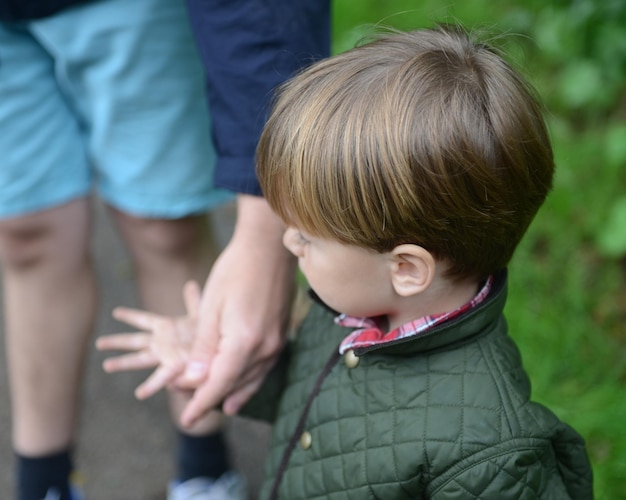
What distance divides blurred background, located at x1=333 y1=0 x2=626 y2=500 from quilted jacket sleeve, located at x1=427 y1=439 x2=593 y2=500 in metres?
0.69

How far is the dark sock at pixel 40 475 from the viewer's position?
76.3 inches

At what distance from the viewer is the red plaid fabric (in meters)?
1.25

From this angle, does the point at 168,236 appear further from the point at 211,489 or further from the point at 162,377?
the point at 211,489

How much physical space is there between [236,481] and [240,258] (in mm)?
790

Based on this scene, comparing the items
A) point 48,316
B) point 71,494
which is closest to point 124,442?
point 71,494

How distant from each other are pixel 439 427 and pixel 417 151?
42cm

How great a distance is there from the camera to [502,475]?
3.69ft

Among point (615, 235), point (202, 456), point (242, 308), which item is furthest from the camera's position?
point (615, 235)

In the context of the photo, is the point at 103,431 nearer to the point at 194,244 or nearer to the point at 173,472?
the point at 173,472

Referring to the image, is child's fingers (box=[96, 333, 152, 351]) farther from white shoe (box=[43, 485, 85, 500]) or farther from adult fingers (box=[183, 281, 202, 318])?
white shoe (box=[43, 485, 85, 500])

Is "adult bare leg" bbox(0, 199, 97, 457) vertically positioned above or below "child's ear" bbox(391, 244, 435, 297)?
below

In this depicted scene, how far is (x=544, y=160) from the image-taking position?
1.14m

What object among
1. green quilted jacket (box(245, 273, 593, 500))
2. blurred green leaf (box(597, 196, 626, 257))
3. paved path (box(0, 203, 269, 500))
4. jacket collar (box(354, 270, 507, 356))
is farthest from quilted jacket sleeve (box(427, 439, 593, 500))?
blurred green leaf (box(597, 196, 626, 257))

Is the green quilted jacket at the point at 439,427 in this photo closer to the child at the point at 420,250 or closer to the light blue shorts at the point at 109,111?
the child at the point at 420,250
